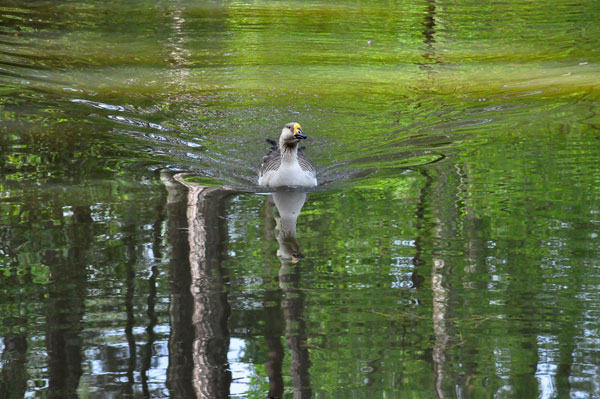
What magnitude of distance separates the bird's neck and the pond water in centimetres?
56

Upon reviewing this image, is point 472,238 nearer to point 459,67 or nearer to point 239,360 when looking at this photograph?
point 239,360

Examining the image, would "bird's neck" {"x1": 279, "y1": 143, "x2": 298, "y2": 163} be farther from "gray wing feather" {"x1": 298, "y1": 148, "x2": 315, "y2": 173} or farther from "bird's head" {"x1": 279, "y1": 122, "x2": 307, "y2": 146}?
"gray wing feather" {"x1": 298, "y1": 148, "x2": 315, "y2": 173}

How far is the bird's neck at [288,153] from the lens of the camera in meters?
10.6

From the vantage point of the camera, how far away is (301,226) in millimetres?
9141

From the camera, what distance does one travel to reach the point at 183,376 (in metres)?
5.96

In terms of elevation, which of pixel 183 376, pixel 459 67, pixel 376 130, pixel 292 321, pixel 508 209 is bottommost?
pixel 183 376

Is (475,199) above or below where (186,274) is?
above

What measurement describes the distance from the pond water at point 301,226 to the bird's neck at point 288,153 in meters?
0.56

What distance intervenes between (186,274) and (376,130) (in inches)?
258

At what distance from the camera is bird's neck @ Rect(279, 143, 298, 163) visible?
1061cm

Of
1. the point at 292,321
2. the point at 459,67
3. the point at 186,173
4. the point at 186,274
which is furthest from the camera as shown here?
the point at 459,67

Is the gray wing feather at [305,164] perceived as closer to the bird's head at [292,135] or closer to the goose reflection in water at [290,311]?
the bird's head at [292,135]

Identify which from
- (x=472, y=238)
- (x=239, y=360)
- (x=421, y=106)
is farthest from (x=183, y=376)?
(x=421, y=106)

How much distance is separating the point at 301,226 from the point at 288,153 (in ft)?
5.61
